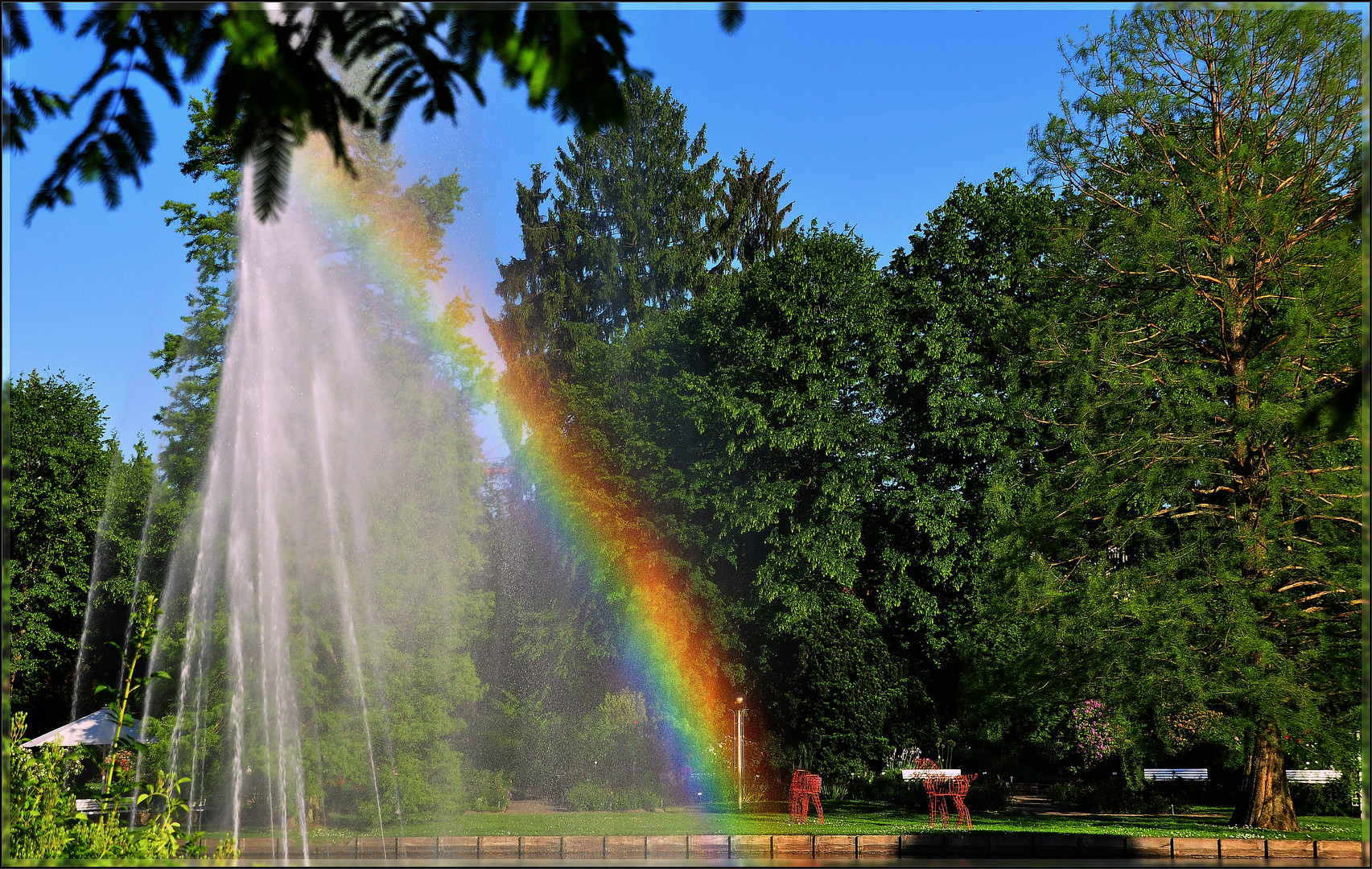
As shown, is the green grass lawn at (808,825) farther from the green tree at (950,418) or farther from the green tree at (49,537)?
the green tree at (49,537)

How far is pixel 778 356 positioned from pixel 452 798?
47.7ft

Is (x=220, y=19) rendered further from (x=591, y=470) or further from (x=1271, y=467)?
(x=591, y=470)

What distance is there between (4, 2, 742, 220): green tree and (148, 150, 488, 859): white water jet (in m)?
10.8

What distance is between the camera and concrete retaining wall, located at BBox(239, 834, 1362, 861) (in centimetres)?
1532

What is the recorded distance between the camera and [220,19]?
4.43 metres

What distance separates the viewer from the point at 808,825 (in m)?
20.2

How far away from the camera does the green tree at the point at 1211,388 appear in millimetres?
17797

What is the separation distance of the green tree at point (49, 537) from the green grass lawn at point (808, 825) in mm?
19419

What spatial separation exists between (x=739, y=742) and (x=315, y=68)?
78.1 feet

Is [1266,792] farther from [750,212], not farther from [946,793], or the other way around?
[750,212]

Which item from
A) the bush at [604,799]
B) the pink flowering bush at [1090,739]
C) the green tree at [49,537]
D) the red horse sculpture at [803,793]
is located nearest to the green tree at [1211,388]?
the red horse sculpture at [803,793]

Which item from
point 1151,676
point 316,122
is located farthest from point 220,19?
point 1151,676

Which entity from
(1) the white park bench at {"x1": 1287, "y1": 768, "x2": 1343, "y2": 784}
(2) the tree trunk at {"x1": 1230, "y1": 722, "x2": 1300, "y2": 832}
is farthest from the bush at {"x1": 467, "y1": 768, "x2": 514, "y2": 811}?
(1) the white park bench at {"x1": 1287, "y1": 768, "x2": 1343, "y2": 784}

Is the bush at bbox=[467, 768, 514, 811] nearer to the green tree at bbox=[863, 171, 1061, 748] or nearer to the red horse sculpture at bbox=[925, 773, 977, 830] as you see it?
the red horse sculpture at bbox=[925, 773, 977, 830]
